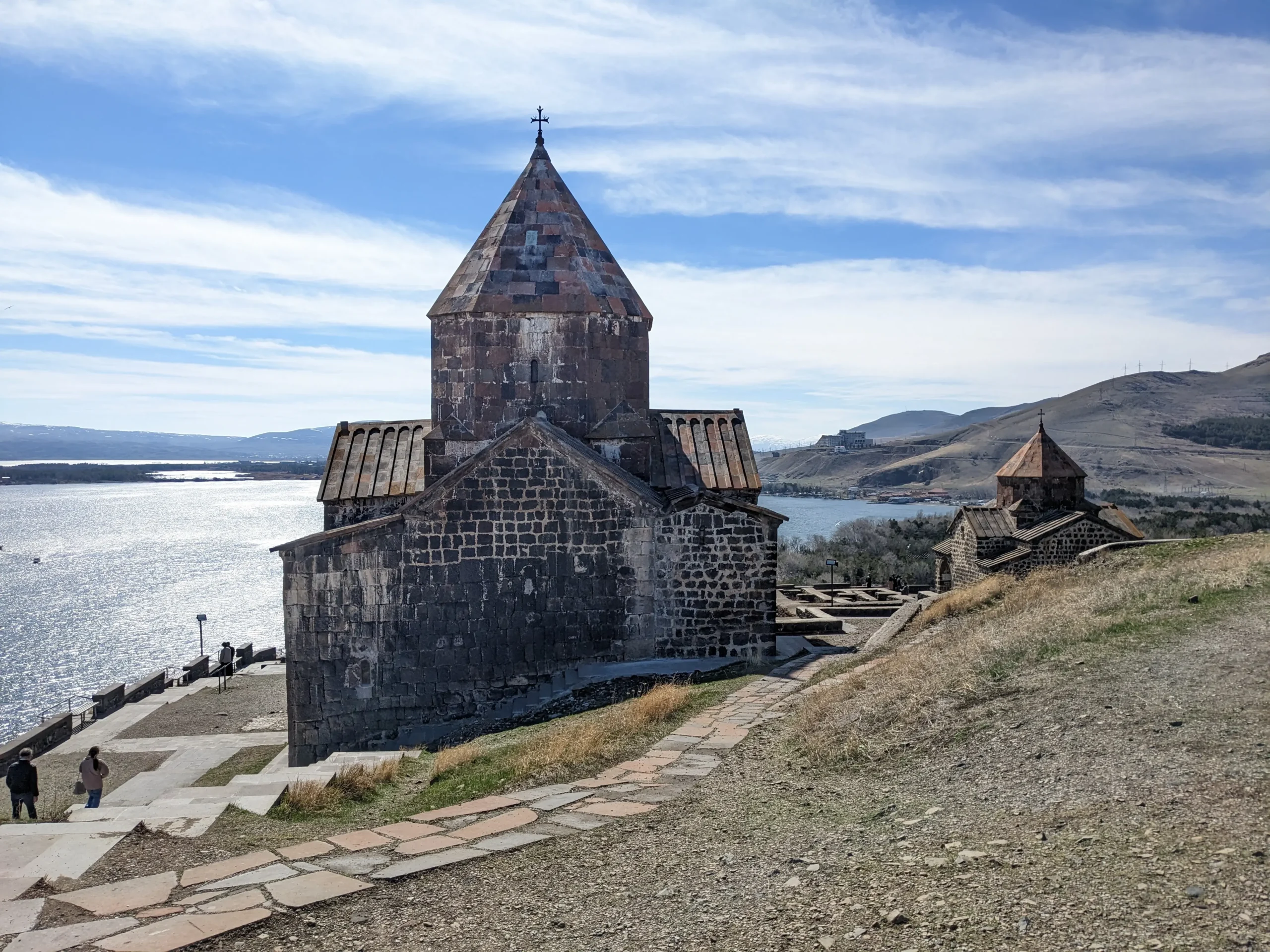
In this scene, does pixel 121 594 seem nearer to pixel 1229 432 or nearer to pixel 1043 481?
pixel 1043 481

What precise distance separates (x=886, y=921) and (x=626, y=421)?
362 inches

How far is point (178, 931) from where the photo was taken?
3.98m

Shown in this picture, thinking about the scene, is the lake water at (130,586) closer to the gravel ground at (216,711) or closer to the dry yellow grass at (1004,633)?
the gravel ground at (216,711)

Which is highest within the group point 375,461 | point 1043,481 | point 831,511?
point 375,461

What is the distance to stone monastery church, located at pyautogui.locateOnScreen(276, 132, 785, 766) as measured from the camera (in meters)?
11.0

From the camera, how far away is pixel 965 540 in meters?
24.4

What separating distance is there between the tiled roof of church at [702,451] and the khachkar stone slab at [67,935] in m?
9.17

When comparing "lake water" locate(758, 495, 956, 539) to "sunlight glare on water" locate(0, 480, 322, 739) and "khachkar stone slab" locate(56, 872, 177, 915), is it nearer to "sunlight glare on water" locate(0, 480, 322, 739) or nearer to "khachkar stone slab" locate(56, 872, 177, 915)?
"sunlight glare on water" locate(0, 480, 322, 739)

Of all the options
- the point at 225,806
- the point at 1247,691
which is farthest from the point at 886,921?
the point at 225,806

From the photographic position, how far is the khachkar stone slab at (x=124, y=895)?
4293 mm

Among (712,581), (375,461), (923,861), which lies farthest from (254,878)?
(375,461)

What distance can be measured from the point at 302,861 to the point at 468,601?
6468mm

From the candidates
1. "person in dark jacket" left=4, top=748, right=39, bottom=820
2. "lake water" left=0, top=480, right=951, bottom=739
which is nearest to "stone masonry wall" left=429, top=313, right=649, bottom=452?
"person in dark jacket" left=4, top=748, right=39, bottom=820

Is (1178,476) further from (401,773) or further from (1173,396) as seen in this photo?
(401,773)
